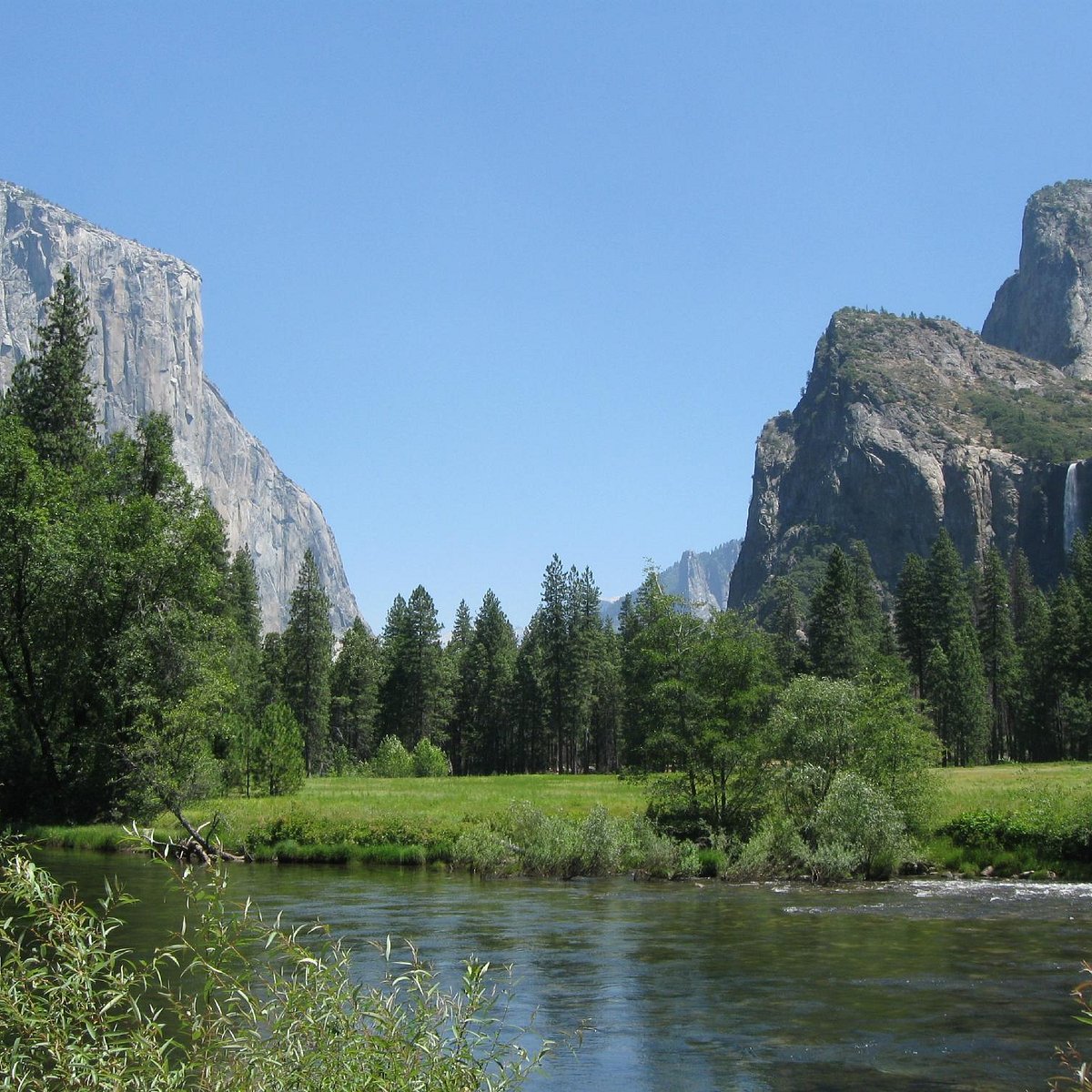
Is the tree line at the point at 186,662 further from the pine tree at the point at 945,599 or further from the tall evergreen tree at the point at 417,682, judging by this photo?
the tall evergreen tree at the point at 417,682

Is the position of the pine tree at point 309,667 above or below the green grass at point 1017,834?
above

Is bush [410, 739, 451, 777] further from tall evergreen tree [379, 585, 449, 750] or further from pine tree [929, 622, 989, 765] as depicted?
pine tree [929, 622, 989, 765]

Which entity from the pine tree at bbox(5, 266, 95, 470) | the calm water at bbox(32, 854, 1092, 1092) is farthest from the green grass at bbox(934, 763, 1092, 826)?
the pine tree at bbox(5, 266, 95, 470)

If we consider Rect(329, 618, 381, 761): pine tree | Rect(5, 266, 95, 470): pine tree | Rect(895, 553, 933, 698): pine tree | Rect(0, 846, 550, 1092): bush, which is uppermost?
Rect(5, 266, 95, 470): pine tree

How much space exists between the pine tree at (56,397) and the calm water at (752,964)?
2654cm

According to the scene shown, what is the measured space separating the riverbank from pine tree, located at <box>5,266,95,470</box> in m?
20.0

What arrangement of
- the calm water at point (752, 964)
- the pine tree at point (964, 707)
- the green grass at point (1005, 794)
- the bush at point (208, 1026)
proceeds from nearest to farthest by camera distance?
1. the bush at point (208, 1026)
2. the calm water at point (752, 964)
3. the green grass at point (1005, 794)
4. the pine tree at point (964, 707)

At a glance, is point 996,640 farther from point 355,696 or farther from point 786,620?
point 355,696

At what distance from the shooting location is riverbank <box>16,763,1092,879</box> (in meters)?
35.0

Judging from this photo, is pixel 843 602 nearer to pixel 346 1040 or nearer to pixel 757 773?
pixel 757 773

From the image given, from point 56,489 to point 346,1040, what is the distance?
44.8m

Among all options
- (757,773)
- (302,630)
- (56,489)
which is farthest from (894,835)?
(302,630)

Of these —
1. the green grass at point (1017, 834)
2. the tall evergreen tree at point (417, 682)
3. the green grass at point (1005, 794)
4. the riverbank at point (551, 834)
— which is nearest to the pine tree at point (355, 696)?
the tall evergreen tree at point (417, 682)

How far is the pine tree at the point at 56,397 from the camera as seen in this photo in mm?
54938
